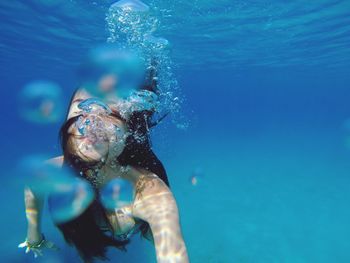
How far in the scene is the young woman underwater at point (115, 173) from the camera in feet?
9.50

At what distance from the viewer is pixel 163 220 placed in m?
2.86

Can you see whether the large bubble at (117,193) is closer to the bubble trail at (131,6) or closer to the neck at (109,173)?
the neck at (109,173)

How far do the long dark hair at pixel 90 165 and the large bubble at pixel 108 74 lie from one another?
38cm

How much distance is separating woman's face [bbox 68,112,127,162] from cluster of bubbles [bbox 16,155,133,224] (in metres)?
0.37

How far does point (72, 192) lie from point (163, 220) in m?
1.24

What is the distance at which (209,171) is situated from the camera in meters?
30.8

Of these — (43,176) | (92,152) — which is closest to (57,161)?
(43,176)

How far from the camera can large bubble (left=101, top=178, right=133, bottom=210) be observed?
340 cm

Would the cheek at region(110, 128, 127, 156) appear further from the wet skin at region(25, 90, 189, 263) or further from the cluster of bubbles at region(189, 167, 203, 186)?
the cluster of bubbles at region(189, 167, 203, 186)

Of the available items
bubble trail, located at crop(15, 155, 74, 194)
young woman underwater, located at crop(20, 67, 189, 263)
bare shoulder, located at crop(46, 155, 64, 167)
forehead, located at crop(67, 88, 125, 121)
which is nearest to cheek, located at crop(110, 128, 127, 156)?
Result: young woman underwater, located at crop(20, 67, 189, 263)

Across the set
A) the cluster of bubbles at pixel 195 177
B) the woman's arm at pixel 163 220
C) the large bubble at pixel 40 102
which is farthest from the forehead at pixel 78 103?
the cluster of bubbles at pixel 195 177

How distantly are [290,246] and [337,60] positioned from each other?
95.3 ft

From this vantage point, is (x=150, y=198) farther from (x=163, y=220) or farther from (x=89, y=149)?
(x=89, y=149)

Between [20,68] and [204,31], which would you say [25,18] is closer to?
[204,31]
